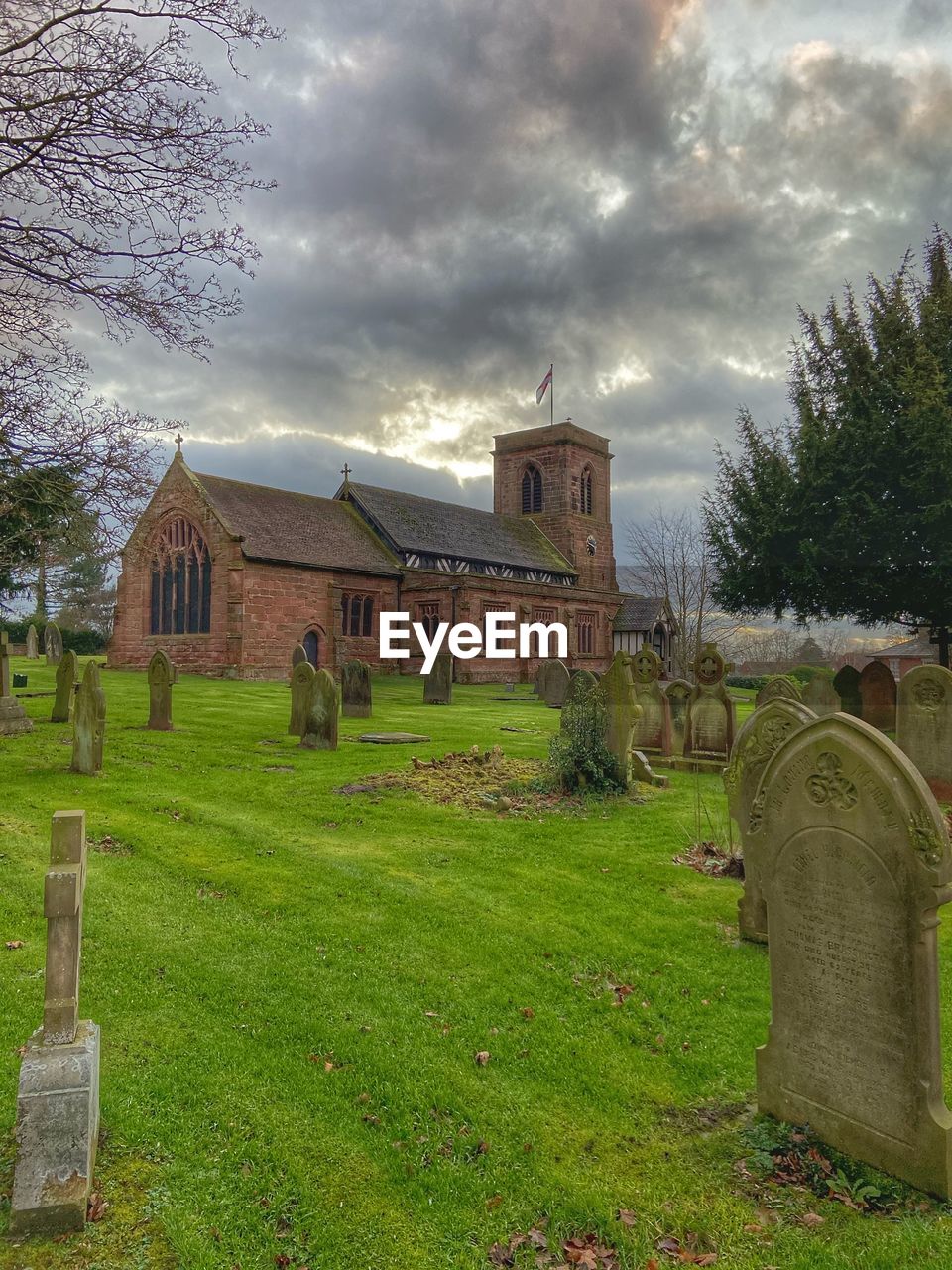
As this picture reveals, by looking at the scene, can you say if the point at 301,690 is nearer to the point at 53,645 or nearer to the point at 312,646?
the point at 312,646

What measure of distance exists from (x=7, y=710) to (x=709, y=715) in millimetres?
12517

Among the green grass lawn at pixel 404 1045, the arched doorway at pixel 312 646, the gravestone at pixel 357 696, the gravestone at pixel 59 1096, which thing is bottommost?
the green grass lawn at pixel 404 1045

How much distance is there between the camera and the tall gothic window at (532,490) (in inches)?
2004

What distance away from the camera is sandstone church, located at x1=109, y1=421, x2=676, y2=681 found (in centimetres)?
3023

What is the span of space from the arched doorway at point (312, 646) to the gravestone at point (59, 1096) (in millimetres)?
29386

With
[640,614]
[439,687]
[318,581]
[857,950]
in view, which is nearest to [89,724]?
[857,950]

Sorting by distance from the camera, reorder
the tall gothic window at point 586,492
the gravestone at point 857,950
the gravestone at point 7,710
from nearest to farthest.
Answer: the gravestone at point 857,950
the gravestone at point 7,710
the tall gothic window at point 586,492

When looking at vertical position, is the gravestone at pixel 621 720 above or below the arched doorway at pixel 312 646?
below

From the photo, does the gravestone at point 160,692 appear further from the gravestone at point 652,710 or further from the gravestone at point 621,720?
the gravestone at point 652,710

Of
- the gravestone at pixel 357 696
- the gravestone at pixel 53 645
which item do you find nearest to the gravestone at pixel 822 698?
the gravestone at pixel 357 696

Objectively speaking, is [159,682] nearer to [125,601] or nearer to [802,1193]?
[802,1193]

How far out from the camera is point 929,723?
10.5 meters

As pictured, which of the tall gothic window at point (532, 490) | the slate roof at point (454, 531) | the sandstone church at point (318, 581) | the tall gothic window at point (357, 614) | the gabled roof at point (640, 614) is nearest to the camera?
the sandstone church at point (318, 581)

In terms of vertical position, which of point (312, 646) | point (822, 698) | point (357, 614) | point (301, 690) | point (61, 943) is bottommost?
point (61, 943)
